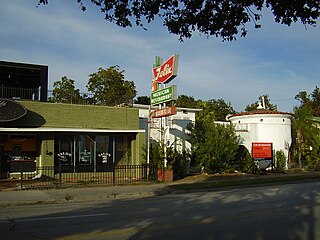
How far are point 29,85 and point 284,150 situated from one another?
826 inches

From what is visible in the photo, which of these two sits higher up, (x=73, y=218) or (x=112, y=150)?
(x=112, y=150)

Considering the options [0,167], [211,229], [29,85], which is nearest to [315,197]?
[211,229]

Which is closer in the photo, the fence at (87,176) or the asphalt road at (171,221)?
the asphalt road at (171,221)

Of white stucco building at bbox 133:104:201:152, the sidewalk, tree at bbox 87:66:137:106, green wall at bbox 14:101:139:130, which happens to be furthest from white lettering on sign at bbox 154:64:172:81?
tree at bbox 87:66:137:106

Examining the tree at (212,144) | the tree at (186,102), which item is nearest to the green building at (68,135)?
the tree at (212,144)

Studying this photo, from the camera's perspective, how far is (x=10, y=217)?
1077cm

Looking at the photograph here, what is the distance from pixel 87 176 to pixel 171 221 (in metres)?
13.9

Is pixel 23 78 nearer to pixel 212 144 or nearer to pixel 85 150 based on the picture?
pixel 85 150

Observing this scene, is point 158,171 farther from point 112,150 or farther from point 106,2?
point 106,2

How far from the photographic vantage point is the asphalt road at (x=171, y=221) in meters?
8.19

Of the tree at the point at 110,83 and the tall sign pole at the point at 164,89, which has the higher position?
the tree at the point at 110,83

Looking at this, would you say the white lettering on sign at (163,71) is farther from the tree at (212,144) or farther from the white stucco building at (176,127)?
the tree at (212,144)

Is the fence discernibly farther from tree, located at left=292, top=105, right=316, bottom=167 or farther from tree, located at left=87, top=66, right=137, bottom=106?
tree, located at left=87, top=66, right=137, bottom=106

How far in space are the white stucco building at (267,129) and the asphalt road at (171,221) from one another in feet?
60.2
